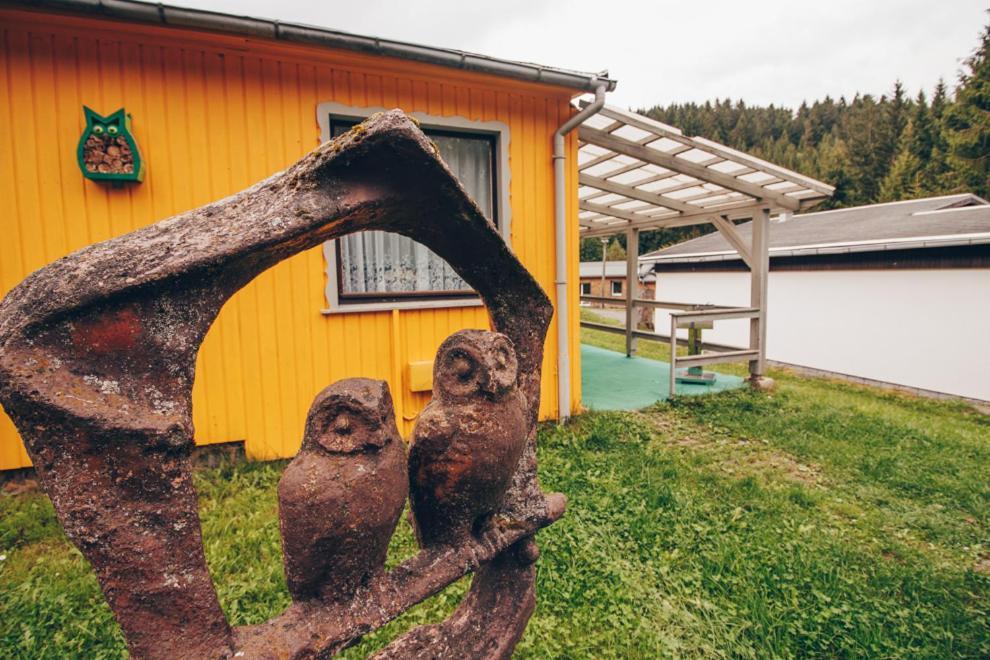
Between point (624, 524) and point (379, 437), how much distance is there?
2.91 meters

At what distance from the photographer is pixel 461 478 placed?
1.14 m

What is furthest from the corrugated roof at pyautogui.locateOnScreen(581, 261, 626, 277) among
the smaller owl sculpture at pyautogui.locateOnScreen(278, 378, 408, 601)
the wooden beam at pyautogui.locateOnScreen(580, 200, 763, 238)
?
the smaller owl sculpture at pyautogui.locateOnScreen(278, 378, 408, 601)

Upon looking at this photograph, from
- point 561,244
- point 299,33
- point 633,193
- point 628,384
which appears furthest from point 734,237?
point 299,33

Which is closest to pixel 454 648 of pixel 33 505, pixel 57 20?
pixel 33 505

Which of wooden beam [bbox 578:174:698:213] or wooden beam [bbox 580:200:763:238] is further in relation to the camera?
wooden beam [bbox 580:200:763:238]

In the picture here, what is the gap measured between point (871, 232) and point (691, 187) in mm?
5481

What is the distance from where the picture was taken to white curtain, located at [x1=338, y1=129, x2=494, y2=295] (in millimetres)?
4520

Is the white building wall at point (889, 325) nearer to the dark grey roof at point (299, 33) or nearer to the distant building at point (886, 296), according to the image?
the distant building at point (886, 296)

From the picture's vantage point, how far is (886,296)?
28.3ft

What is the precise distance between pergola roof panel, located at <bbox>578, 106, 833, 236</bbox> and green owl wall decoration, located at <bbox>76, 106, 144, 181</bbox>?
3.90 m

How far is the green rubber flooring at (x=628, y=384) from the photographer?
6.44 metres

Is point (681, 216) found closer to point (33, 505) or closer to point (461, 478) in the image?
point (461, 478)

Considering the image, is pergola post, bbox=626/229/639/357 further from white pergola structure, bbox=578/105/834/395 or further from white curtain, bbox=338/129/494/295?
white curtain, bbox=338/129/494/295

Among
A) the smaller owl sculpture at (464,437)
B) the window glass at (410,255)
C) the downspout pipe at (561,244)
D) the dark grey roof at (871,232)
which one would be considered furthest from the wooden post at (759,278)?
the smaller owl sculpture at (464,437)
